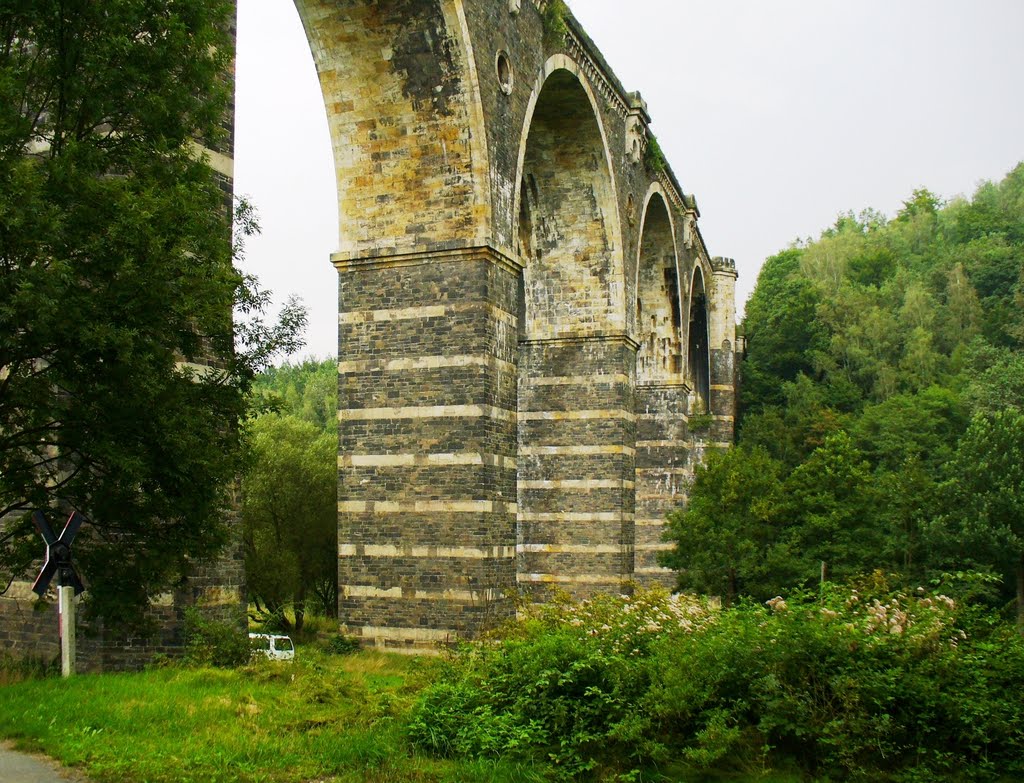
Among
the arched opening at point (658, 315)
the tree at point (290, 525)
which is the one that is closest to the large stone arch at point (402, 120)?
the tree at point (290, 525)

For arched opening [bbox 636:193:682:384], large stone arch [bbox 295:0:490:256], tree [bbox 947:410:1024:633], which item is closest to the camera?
large stone arch [bbox 295:0:490:256]

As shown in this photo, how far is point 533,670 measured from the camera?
819cm

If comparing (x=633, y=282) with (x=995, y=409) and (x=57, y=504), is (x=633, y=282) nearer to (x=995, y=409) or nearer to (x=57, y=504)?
(x=57, y=504)

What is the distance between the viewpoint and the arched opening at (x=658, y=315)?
3073 centimetres

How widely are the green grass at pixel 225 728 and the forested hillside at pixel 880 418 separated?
3.75 meters

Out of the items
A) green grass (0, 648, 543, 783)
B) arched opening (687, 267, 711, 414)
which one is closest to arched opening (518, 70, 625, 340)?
green grass (0, 648, 543, 783)

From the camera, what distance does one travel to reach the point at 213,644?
10055mm

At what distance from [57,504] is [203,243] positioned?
11.3 ft

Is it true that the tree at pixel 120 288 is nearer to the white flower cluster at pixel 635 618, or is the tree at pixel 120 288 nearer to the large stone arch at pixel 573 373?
the white flower cluster at pixel 635 618

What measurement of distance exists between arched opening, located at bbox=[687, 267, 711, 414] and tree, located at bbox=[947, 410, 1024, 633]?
896cm

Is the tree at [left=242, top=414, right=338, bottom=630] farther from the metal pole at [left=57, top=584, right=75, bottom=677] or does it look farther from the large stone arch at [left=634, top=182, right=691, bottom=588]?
the metal pole at [left=57, top=584, right=75, bottom=677]

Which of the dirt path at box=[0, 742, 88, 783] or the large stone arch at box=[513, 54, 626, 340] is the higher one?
the large stone arch at box=[513, 54, 626, 340]

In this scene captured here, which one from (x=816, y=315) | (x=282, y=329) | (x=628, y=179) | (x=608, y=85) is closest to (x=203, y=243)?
(x=282, y=329)

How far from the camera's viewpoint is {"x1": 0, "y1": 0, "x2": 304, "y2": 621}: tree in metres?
6.79
